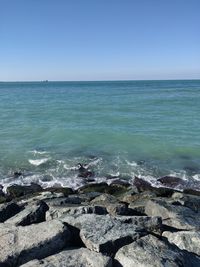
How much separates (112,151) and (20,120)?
52.1 ft

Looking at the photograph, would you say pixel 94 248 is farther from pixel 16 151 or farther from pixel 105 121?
pixel 105 121

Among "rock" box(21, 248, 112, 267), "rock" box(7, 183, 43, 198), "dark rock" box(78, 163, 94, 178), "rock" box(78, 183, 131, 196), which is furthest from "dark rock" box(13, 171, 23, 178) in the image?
"rock" box(21, 248, 112, 267)

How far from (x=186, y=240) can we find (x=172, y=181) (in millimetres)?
9371

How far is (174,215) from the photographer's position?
32.7 feet

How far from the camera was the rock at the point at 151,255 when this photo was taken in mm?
6805

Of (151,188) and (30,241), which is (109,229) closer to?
(30,241)

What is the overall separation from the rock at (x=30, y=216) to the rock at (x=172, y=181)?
8.96m

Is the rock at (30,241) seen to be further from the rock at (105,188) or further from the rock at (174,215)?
the rock at (105,188)

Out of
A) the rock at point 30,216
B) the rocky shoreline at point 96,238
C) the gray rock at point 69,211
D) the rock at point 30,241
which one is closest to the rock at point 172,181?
the rocky shoreline at point 96,238

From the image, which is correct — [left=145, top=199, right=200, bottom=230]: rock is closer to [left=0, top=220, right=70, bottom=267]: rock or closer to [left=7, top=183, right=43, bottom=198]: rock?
[left=0, top=220, right=70, bottom=267]: rock

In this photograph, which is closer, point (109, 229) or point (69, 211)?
point (109, 229)

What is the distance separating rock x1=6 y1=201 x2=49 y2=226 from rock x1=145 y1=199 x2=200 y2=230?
3035mm

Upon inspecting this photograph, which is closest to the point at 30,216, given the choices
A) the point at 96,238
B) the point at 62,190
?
the point at 96,238

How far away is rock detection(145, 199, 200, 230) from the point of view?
31.2 feet
